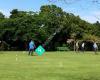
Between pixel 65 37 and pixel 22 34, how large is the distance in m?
12.1

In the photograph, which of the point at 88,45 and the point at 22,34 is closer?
the point at 22,34

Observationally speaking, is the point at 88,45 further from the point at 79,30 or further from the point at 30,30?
the point at 30,30

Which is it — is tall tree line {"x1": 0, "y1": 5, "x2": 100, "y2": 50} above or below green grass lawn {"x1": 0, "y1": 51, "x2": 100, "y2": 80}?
above

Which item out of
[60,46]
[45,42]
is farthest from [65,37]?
[45,42]

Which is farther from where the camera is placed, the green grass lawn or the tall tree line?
the tall tree line

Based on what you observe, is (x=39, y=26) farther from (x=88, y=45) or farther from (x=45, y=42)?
(x=88, y=45)

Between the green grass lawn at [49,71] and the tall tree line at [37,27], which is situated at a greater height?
the tall tree line at [37,27]

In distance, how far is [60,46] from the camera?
98.4m

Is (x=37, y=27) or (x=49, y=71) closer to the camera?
(x=49, y=71)

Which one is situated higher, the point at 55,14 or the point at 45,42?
the point at 55,14

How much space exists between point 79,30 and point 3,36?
1817 cm

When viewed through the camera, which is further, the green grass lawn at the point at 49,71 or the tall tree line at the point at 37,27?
the tall tree line at the point at 37,27

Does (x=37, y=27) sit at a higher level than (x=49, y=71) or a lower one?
higher

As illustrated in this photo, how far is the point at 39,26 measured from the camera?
93688 mm
